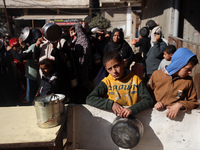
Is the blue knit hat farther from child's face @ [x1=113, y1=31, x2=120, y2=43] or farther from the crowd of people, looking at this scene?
child's face @ [x1=113, y1=31, x2=120, y2=43]

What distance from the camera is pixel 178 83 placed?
1988 millimetres

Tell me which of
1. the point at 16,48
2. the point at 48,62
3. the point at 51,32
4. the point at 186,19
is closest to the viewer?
the point at 48,62

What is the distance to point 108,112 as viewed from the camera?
6.15 feet

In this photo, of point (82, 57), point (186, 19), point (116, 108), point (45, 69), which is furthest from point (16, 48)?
point (186, 19)

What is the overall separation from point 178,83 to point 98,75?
185 centimetres

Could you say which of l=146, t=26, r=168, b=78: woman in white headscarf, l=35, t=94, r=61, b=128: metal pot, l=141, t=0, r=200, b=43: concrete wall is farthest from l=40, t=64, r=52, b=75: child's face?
l=141, t=0, r=200, b=43: concrete wall

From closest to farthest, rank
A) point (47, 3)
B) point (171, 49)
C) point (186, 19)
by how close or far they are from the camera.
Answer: point (171, 49), point (186, 19), point (47, 3)

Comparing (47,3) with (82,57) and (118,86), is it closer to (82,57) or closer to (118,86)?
(82,57)

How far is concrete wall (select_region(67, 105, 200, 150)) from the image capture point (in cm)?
181

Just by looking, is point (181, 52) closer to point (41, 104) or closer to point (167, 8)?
point (41, 104)

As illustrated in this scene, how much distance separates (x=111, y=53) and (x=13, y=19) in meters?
23.5

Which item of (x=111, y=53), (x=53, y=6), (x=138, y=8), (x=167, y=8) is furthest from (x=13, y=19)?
(x=111, y=53)

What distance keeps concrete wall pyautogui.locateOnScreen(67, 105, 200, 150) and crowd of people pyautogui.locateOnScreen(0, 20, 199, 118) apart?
0.12 m

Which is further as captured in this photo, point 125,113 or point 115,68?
point 115,68
